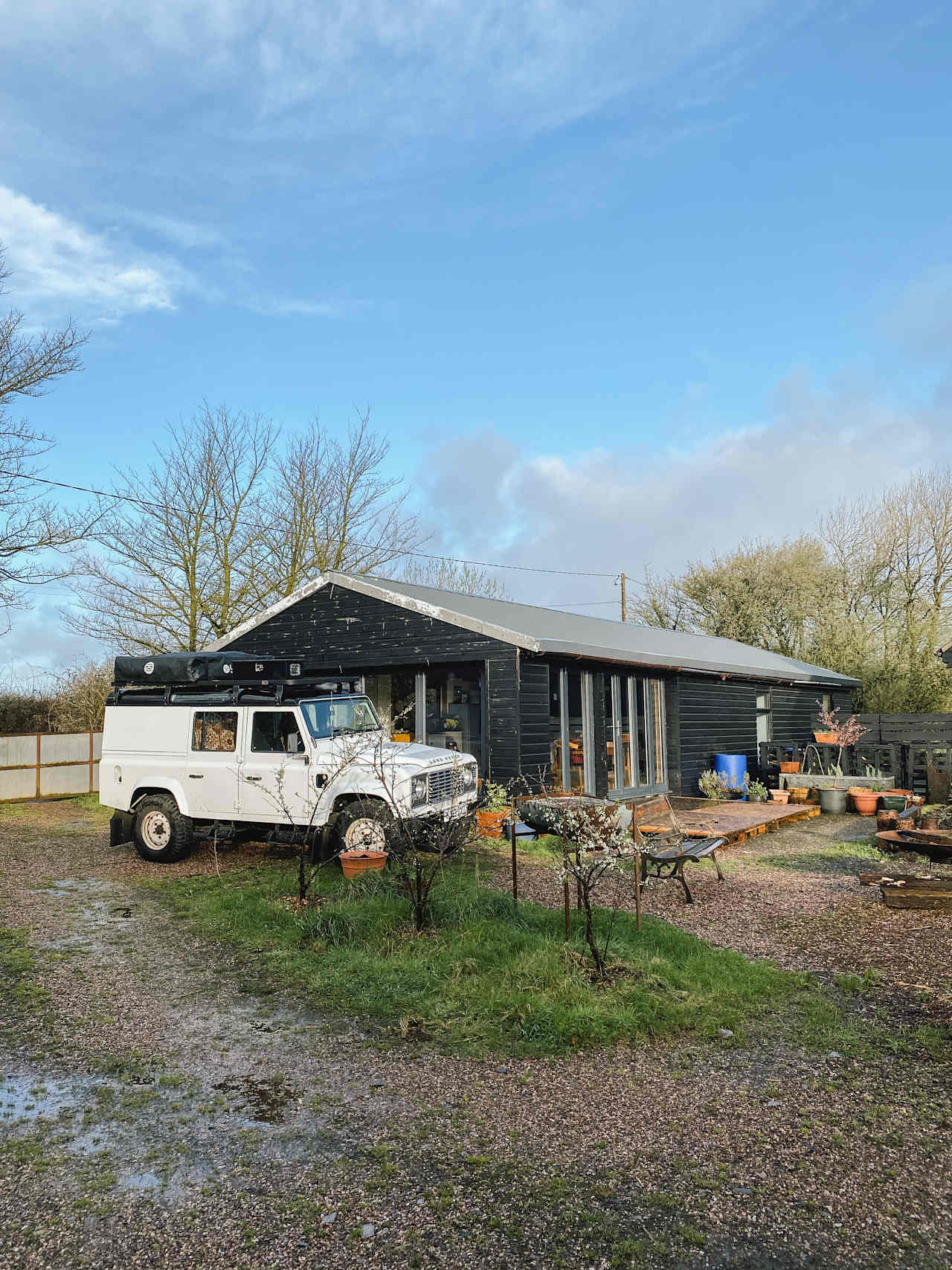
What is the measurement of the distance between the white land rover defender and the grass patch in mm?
1858

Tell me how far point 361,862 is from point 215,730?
3005 mm

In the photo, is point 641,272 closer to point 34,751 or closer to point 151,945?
point 151,945

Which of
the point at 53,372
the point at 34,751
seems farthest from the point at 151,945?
the point at 53,372

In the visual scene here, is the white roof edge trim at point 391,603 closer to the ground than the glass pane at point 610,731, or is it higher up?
higher up

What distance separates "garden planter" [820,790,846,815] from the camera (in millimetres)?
15109

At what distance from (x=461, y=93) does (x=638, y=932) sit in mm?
9798

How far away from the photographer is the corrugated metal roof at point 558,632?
506 inches

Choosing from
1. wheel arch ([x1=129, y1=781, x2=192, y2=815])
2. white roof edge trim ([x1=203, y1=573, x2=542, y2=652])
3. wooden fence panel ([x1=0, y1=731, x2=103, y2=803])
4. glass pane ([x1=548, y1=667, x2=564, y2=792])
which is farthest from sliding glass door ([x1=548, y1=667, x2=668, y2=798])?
wooden fence panel ([x1=0, y1=731, x2=103, y2=803])

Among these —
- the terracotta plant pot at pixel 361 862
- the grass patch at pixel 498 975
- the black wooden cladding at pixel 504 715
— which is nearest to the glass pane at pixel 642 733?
the black wooden cladding at pixel 504 715

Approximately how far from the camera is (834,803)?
595 inches

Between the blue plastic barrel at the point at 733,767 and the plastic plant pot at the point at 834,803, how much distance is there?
1.94 meters

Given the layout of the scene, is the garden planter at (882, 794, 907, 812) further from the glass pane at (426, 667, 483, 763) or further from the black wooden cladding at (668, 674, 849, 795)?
the glass pane at (426, 667, 483, 763)

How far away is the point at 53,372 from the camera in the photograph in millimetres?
17719

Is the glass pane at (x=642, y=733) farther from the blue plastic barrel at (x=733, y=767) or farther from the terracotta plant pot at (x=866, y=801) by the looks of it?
the terracotta plant pot at (x=866, y=801)
